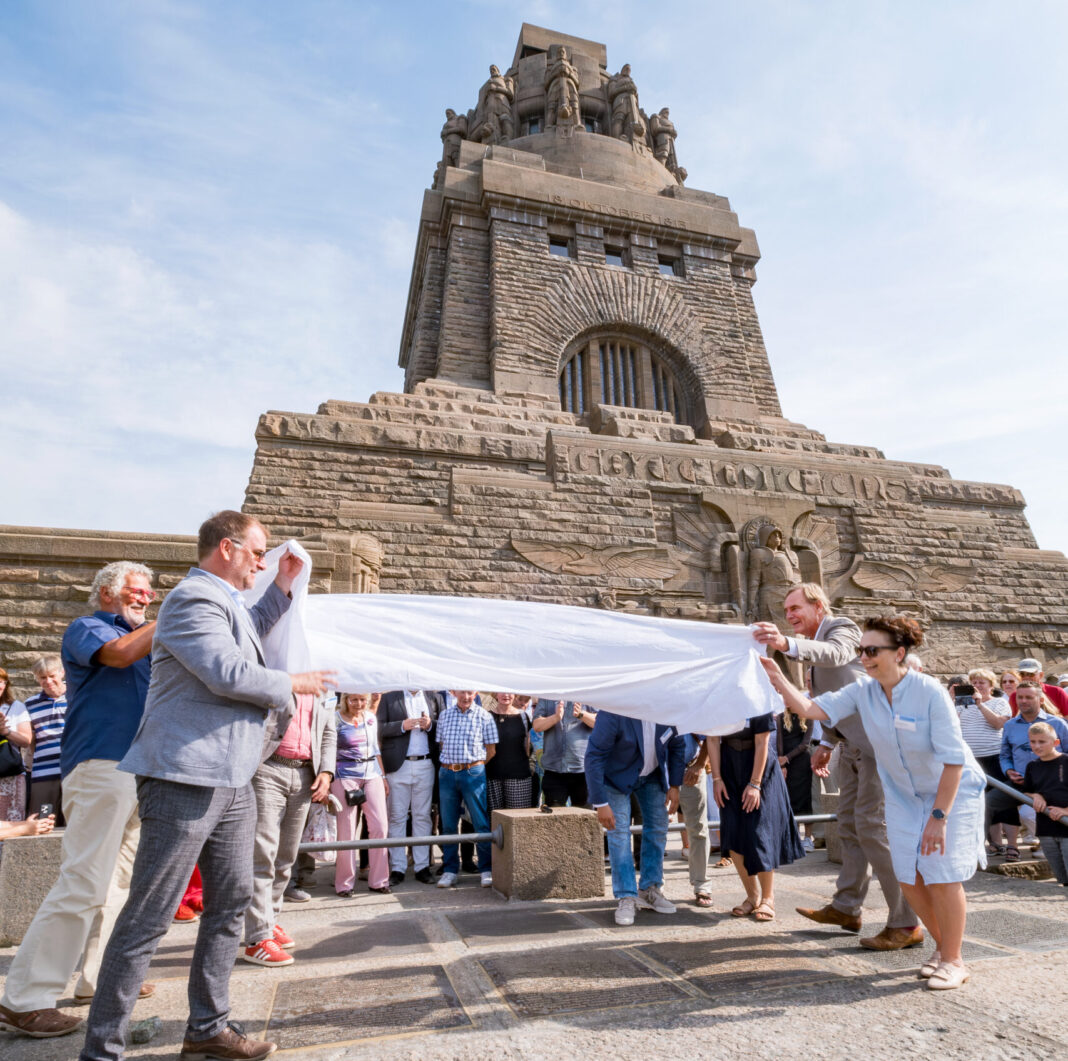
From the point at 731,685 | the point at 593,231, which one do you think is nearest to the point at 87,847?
the point at 731,685

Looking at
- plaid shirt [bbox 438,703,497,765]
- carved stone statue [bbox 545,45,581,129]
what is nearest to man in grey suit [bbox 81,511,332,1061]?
plaid shirt [bbox 438,703,497,765]

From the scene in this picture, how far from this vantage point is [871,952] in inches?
146

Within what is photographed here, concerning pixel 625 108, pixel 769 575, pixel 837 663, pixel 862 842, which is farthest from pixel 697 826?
pixel 625 108

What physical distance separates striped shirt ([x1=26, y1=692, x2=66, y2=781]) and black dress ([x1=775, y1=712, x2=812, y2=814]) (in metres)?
5.72

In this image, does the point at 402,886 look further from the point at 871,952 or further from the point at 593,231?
the point at 593,231

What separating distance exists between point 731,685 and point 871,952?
141cm

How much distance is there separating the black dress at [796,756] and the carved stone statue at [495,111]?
70.0ft

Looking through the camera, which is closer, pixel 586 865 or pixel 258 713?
pixel 258 713

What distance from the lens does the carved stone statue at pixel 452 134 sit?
23555 mm

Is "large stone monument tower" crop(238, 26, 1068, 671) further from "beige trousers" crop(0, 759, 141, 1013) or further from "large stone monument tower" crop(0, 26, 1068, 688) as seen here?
"beige trousers" crop(0, 759, 141, 1013)

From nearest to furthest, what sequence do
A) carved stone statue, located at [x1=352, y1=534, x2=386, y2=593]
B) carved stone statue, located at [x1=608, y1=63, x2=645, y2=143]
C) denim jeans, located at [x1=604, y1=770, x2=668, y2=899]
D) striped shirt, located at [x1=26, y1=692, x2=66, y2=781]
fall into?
1. denim jeans, located at [x1=604, y1=770, x2=668, y2=899]
2. striped shirt, located at [x1=26, y1=692, x2=66, y2=781]
3. carved stone statue, located at [x1=352, y1=534, x2=386, y2=593]
4. carved stone statue, located at [x1=608, y1=63, x2=645, y2=143]

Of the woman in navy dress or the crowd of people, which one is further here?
the woman in navy dress

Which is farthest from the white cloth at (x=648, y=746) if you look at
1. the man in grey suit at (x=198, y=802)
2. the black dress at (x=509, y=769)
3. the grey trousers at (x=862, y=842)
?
the man in grey suit at (x=198, y=802)

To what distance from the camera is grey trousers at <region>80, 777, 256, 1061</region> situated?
2.32 meters
